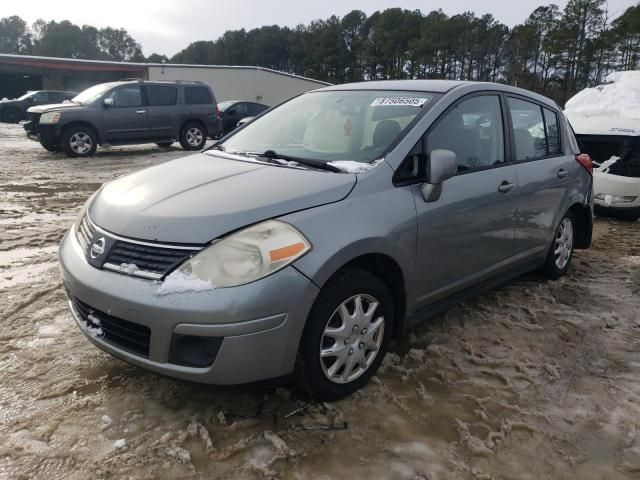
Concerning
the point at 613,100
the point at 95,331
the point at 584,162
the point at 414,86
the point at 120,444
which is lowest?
the point at 120,444

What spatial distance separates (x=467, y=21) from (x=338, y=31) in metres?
24.3

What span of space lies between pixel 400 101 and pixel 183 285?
1.87 metres

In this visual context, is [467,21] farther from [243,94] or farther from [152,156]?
[152,156]

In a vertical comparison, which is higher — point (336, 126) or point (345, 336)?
point (336, 126)

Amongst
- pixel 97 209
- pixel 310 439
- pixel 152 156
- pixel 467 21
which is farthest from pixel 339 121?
pixel 467 21

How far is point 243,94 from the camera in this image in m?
35.8

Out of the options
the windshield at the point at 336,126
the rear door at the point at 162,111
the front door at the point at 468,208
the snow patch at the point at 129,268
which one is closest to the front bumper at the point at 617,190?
the front door at the point at 468,208

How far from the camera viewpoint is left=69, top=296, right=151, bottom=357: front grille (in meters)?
2.30

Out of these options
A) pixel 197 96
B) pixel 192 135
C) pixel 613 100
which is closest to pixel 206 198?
pixel 613 100

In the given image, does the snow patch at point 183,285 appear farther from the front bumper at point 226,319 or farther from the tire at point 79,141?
the tire at point 79,141

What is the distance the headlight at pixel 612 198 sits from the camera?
7068mm

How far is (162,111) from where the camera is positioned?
1275 centimetres

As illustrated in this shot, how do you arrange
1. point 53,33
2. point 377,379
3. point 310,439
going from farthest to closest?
1. point 53,33
2. point 377,379
3. point 310,439

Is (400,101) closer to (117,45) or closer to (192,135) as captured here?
(192,135)
